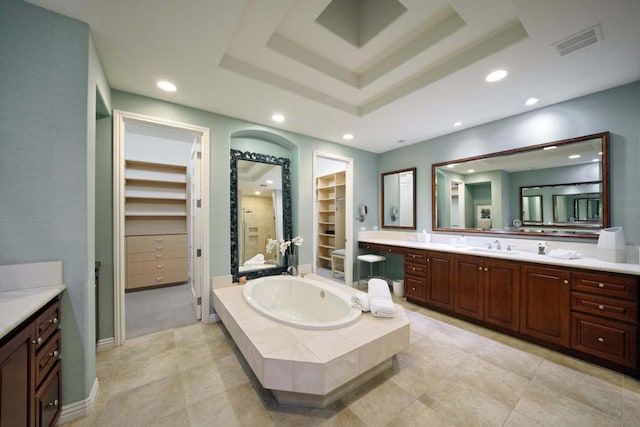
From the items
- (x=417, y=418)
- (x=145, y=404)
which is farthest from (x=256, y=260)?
(x=417, y=418)

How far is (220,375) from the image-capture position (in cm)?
184

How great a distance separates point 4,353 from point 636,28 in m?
3.96

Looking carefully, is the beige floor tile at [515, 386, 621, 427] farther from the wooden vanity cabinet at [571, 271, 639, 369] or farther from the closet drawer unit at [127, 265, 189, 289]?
the closet drawer unit at [127, 265, 189, 289]

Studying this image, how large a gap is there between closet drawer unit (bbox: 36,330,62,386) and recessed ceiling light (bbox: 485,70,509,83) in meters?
3.71

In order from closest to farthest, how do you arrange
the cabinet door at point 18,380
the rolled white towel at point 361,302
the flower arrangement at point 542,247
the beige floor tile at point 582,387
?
the cabinet door at point 18,380
the beige floor tile at point 582,387
the rolled white towel at point 361,302
the flower arrangement at point 542,247

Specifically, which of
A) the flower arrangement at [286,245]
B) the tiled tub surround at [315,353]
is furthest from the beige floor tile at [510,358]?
the flower arrangement at [286,245]

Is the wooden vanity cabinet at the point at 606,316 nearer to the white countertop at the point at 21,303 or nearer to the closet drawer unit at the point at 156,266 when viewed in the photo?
the white countertop at the point at 21,303

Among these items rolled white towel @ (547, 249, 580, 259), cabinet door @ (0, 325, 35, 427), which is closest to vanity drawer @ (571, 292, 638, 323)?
rolled white towel @ (547, 249, 580, 259)

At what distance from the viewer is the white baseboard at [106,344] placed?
2.18m

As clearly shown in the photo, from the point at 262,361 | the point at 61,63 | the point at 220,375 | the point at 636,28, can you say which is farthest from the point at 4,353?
the point at 636,28

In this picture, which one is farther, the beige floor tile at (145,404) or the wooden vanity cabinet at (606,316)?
the wooden vanity cabinet at (606,316)

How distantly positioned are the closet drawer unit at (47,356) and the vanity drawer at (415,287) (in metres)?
3.55

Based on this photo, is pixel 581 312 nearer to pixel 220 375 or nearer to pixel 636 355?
pixel 636 355

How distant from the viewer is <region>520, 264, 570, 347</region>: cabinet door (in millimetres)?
2090
